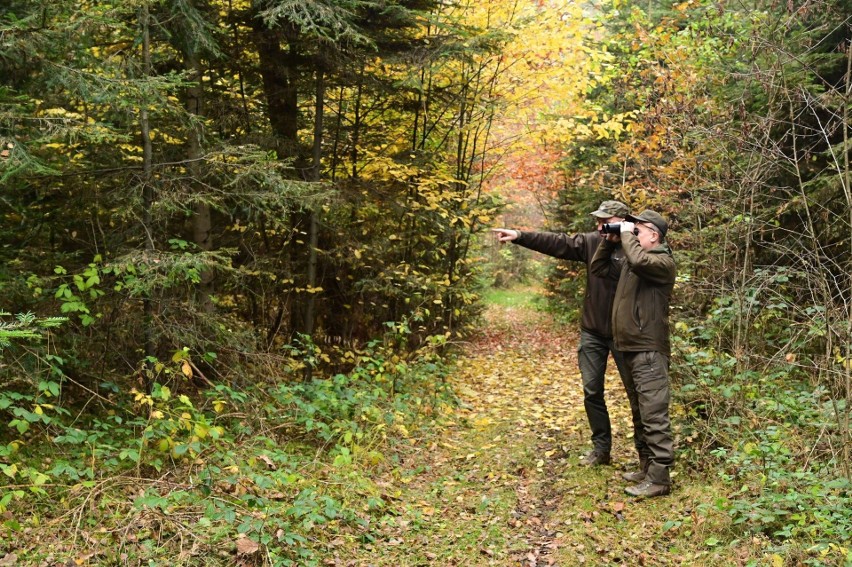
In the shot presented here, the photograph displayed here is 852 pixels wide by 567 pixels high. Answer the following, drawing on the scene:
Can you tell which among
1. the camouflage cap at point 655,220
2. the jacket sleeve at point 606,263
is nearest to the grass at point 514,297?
the jacket sleeve at point 606,263

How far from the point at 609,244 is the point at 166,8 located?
5.07m

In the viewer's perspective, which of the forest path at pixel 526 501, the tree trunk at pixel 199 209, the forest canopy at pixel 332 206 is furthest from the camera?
the tree trunk at pixel 199 209

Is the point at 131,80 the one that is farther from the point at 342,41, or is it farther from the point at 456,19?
the point at 456,19

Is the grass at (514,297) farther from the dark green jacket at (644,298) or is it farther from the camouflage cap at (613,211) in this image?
the dark green jacket at (644,298)

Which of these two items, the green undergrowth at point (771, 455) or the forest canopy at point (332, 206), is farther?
the forest canopy at point (332, 206)

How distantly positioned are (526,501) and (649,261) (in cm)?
252

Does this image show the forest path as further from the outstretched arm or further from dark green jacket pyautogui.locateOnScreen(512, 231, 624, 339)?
the outstretched arm

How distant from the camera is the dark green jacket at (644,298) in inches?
211

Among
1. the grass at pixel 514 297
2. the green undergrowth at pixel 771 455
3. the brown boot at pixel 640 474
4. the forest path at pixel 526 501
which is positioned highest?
the green undergrowth at pixel 771 455

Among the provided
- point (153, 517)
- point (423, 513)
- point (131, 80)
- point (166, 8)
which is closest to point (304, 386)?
point (423, 513)

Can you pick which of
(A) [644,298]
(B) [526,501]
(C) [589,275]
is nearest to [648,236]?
(A) [644,298]

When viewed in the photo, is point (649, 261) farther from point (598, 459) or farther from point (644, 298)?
point (598, 459)

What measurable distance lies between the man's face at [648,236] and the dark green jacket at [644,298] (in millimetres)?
85

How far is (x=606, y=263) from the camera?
242 inches
